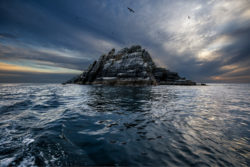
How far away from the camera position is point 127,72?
47.5m

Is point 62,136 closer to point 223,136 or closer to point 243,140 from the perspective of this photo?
point 223,136

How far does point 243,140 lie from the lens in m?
3.46

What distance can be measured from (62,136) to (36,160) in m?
1.27

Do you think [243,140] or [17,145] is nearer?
[17,145]

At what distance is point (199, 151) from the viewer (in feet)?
9.38

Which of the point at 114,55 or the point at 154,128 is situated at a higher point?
the point at 114,55

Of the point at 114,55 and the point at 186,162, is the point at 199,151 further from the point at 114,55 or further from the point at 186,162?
the point at 114,55

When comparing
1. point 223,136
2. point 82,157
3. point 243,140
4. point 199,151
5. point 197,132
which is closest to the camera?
point 82,157

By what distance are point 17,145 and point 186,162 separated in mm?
4643

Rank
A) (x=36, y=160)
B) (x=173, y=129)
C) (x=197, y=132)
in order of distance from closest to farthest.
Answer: (x=36, y=160), (x=197, y=132), (x=173, y=129)

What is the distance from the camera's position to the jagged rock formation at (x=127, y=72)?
45250 mm

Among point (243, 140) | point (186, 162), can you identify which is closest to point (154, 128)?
point (186, 162)

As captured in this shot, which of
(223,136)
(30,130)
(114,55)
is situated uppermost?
(114,55)

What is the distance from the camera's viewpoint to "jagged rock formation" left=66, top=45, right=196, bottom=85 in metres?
45.2
